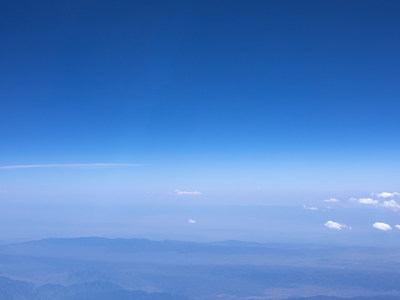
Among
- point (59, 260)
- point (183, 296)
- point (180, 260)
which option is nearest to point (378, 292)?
point (183, 296)

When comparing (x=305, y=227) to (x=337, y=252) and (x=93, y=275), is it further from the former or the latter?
(x=93, y=275)

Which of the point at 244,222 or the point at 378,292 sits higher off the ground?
the point at 244,222

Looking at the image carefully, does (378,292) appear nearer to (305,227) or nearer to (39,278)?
(39,278)

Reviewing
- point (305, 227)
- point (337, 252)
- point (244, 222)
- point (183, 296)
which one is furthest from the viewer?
point (244, 222)

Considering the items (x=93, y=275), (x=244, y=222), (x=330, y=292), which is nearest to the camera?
(x=330, y=292)

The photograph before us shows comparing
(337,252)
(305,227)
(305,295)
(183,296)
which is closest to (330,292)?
(305,295)

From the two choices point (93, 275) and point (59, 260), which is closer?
point (93, 275)

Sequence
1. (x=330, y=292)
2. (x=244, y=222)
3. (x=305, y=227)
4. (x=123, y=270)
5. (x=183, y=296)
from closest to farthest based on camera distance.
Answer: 1. (x=183, y=296)
2. (x=330, y=292)
3. (x=123, y=270)
4. (x=305, y=227)
5. (x=244, y=222)
